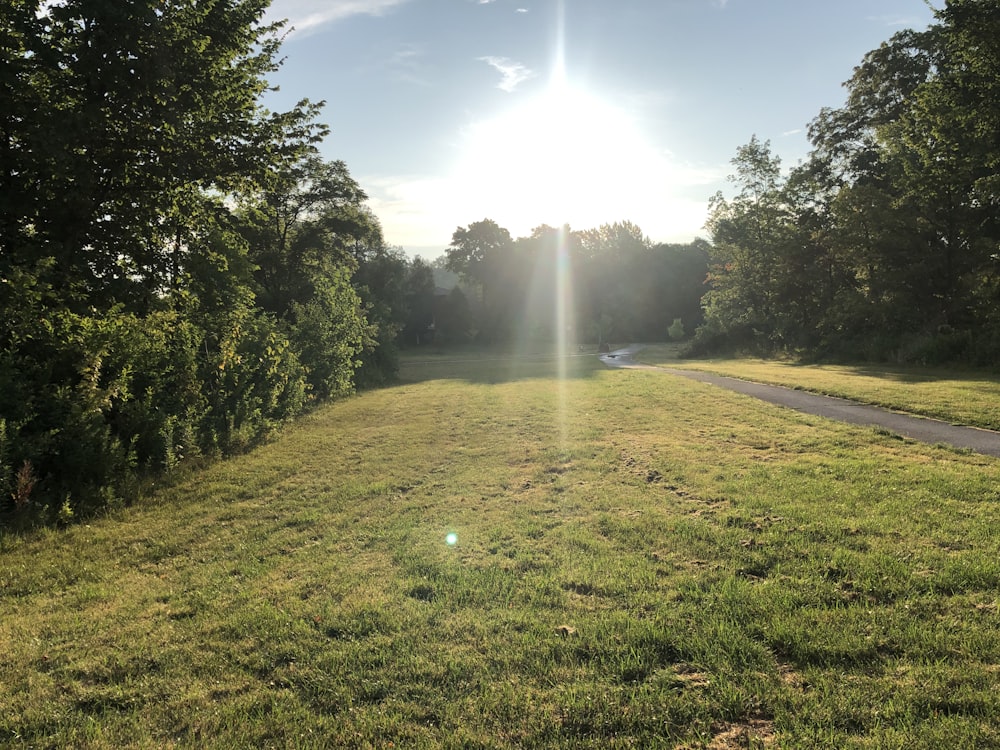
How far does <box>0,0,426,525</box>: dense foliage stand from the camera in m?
6.55

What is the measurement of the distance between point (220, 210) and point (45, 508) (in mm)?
6523

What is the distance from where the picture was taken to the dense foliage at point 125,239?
6.55 metres

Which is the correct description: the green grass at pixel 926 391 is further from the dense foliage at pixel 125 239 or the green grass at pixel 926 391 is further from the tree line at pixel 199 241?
the dense foliage at pixel 125 239

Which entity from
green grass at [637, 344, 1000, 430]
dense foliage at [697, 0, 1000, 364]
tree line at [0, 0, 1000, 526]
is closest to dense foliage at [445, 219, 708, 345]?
dense foliage at [697, 0, 1000, 364]

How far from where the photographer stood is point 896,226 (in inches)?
876

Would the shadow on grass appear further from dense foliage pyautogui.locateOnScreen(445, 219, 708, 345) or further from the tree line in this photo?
dense foliage pyautogui.locateOnScreen(445, 219, 708, 345)

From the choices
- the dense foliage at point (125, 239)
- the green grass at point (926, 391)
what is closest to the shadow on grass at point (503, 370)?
the green grass at point (926, 391)

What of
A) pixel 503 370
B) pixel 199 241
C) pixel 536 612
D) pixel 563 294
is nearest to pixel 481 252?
pixel 563 294

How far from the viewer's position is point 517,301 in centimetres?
7250

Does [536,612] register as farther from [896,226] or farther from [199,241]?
[896,226]

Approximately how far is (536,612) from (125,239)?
9269mm

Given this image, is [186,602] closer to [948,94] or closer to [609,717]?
[609,717]

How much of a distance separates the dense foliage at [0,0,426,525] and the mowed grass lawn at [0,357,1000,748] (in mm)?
1313

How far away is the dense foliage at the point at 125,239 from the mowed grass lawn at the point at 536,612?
1.31 metres
